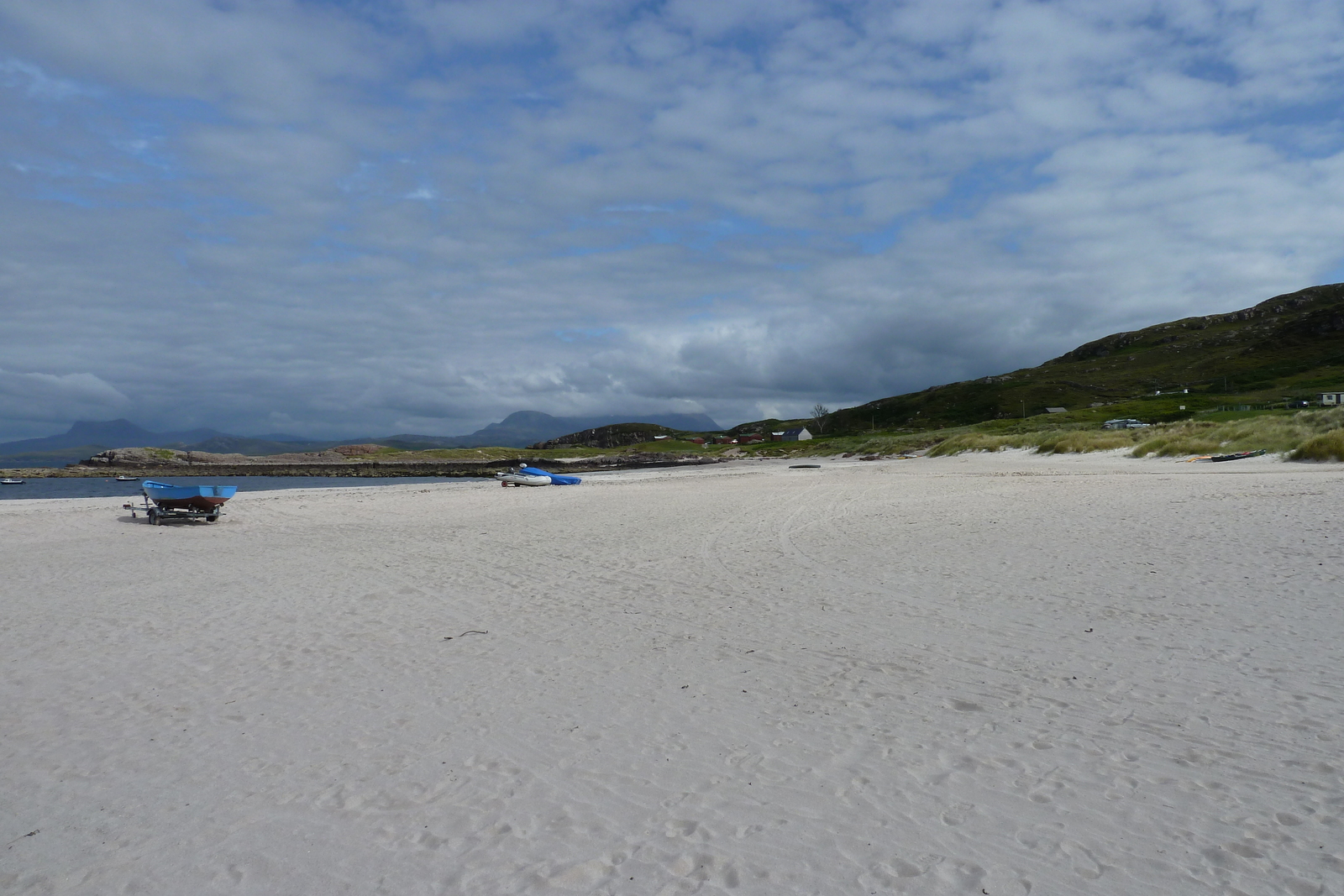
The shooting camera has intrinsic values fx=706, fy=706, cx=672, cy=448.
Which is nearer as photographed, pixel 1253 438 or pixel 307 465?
pixel 1253 438

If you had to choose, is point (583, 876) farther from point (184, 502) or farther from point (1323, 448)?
point (1323, 448)

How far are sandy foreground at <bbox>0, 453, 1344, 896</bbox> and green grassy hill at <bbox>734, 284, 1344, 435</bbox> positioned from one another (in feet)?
288

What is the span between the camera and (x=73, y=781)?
4801mm

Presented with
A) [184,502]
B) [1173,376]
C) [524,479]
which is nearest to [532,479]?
[524,479]

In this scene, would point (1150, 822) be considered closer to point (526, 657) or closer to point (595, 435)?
point (526, 657)

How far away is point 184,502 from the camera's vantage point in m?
20.4

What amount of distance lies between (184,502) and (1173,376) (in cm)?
17027

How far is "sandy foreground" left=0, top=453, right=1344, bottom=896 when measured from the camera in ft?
12.3

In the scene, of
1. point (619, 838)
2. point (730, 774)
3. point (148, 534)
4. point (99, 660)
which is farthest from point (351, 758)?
point (148, 534)

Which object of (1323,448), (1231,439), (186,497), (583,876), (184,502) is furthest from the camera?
(1231,439)

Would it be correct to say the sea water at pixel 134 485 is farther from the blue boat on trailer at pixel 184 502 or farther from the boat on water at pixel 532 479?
the blue boat on trailer at pixel 184 502

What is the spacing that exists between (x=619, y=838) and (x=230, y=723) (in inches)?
147

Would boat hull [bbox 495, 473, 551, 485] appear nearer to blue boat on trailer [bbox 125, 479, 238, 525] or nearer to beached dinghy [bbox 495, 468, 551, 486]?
beached dinghy [bbox 495, 468, 551, 486]

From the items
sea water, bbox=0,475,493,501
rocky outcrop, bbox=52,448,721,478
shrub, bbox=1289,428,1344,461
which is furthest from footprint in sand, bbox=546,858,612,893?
rocky outcrop, bbox=52,448,721,478
